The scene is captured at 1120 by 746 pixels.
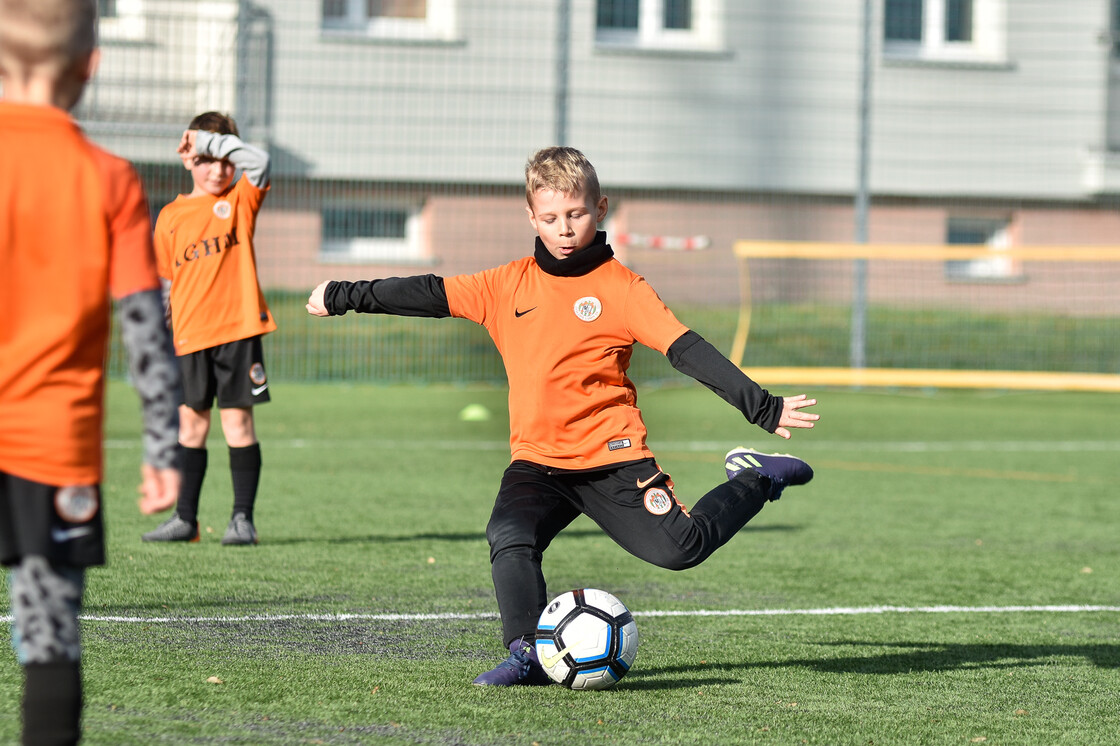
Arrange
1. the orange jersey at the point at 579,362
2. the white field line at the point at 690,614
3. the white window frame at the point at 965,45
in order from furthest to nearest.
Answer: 1. the white window frame at the point at 965,45
2. the white field line at the point at 690,614
3. the orange jersey at the point at 579,362

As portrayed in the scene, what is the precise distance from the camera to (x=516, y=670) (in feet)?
13.0

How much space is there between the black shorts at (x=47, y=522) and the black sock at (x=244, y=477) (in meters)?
3.84

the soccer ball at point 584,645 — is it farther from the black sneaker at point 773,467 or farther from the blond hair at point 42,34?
the blond hair at point 42,34

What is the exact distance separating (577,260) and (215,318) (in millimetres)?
2721

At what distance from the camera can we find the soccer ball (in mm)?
3924

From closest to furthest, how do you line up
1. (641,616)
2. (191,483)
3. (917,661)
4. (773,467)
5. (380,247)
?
(917,661), (773,467), (641,616), (191,483), (380,247)

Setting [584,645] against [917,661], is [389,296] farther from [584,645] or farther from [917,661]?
[917,661]

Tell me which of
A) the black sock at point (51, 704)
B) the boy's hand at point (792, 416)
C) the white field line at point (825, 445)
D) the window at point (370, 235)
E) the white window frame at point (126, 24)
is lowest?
the white field line at point (825, 445)

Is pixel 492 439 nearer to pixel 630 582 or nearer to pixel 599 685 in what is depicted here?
pixel 630 582

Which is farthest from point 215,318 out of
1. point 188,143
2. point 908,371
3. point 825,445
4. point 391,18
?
point 391,18

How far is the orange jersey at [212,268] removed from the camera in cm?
632

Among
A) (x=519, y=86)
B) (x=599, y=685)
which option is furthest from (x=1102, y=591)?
(x=519, y=86)

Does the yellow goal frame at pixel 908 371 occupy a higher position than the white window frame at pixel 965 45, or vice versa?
the white window frame at pixel 965 45

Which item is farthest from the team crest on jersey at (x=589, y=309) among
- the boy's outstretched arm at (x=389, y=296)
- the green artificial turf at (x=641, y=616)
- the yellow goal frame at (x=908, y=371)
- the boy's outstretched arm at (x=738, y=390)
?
the yellow goal frame at (x=908, y=371)
